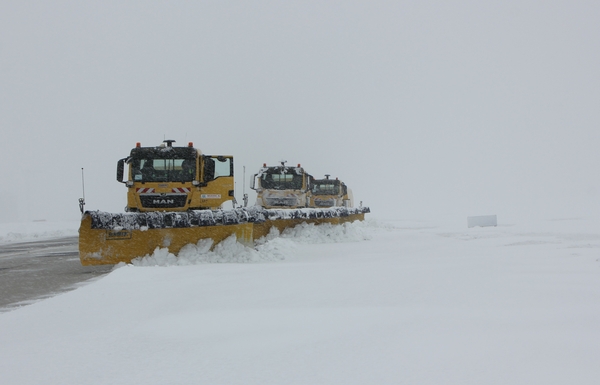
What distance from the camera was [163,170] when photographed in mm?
10727

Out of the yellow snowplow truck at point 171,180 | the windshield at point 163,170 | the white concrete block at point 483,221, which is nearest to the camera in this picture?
the yellow snowplow truck at point 171,180

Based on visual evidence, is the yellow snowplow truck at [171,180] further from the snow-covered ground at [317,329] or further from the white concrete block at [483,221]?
the white concrete block at [483,221]

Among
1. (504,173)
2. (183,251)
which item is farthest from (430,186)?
(183,251)

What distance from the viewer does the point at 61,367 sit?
113 inches

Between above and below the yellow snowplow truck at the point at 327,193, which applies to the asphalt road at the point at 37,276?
below

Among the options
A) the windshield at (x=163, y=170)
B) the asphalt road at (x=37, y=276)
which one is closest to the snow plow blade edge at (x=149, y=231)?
the asphalt road at (x=37, y=276)

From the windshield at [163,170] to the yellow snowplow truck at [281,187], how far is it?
6.81 meters

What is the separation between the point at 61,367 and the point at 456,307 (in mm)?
Result: 2769

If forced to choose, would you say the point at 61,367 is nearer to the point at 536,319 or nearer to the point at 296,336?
the point at 296,336

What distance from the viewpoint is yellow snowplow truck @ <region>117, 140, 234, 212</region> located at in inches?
410

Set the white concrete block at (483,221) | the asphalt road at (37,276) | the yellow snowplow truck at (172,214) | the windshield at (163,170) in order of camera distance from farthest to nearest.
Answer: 1. the white concrete block at (483,221)
2. the windshield at (163,170)
3. the yellow snowplow truck at (172,214)
4. the asphalt road at (37,276)

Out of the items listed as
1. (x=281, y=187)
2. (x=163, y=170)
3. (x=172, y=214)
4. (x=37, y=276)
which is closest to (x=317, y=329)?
(x=172, y=214)

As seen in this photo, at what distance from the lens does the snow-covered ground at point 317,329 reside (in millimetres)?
2711

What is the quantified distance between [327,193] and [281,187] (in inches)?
205
